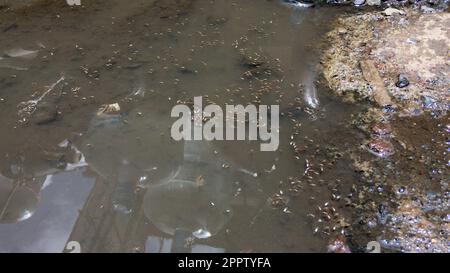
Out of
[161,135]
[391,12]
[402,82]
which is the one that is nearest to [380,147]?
[402,82]

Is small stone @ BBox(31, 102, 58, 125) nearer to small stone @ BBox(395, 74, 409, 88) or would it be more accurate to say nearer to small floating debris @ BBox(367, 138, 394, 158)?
small floating debris @ BBox(367, 138, 394, 158)

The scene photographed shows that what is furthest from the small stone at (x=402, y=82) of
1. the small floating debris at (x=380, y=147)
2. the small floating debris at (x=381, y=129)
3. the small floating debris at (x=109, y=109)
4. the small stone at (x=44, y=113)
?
the small stone at (x=44, y=113)

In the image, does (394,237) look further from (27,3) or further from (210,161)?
(27,3)

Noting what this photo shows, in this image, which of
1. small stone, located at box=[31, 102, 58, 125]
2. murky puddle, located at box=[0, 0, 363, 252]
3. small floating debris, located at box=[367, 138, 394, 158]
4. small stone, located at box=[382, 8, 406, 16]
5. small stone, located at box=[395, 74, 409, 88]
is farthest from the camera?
small stone, located at box=[382, 8, 406, 16]

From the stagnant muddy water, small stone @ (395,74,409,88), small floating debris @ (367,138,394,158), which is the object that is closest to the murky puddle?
the stagnant muddy water

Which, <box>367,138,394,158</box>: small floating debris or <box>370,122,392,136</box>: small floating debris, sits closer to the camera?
<box>367,138,394,158</box>: small floating debris

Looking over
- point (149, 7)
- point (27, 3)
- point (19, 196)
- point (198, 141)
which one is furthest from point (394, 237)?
point (27, 3)

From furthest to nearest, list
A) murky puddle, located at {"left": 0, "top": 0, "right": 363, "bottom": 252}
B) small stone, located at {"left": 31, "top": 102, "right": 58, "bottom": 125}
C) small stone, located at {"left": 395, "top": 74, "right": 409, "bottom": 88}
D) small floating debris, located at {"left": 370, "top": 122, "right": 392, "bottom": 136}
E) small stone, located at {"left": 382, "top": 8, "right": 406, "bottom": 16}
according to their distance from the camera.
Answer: small stone, located at {"left": 382, "top": 8, "right": 406, "bottom": 16} → small stone, located at {"left": 395, "top": 74, "right": 409, "bottom": 88} → small stone, located at {"left": 31, "top": 102, "right": 58, "bottom": 125} → small floating debris, located at {"left": 370, "top": 122, "right": 392, "bottom": 136} → murky puddle, located at {"left": 0, "top": 0, "right": 363, "bottom": 252}

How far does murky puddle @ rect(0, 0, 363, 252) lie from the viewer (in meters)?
2.71

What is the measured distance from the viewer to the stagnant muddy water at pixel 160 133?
2709 millimetres

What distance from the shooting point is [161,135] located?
3236 millimetres

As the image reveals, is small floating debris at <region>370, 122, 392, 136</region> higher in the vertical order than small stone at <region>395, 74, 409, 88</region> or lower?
lower

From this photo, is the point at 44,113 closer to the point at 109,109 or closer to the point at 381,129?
the point at 109,109

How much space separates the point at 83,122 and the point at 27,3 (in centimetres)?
194
